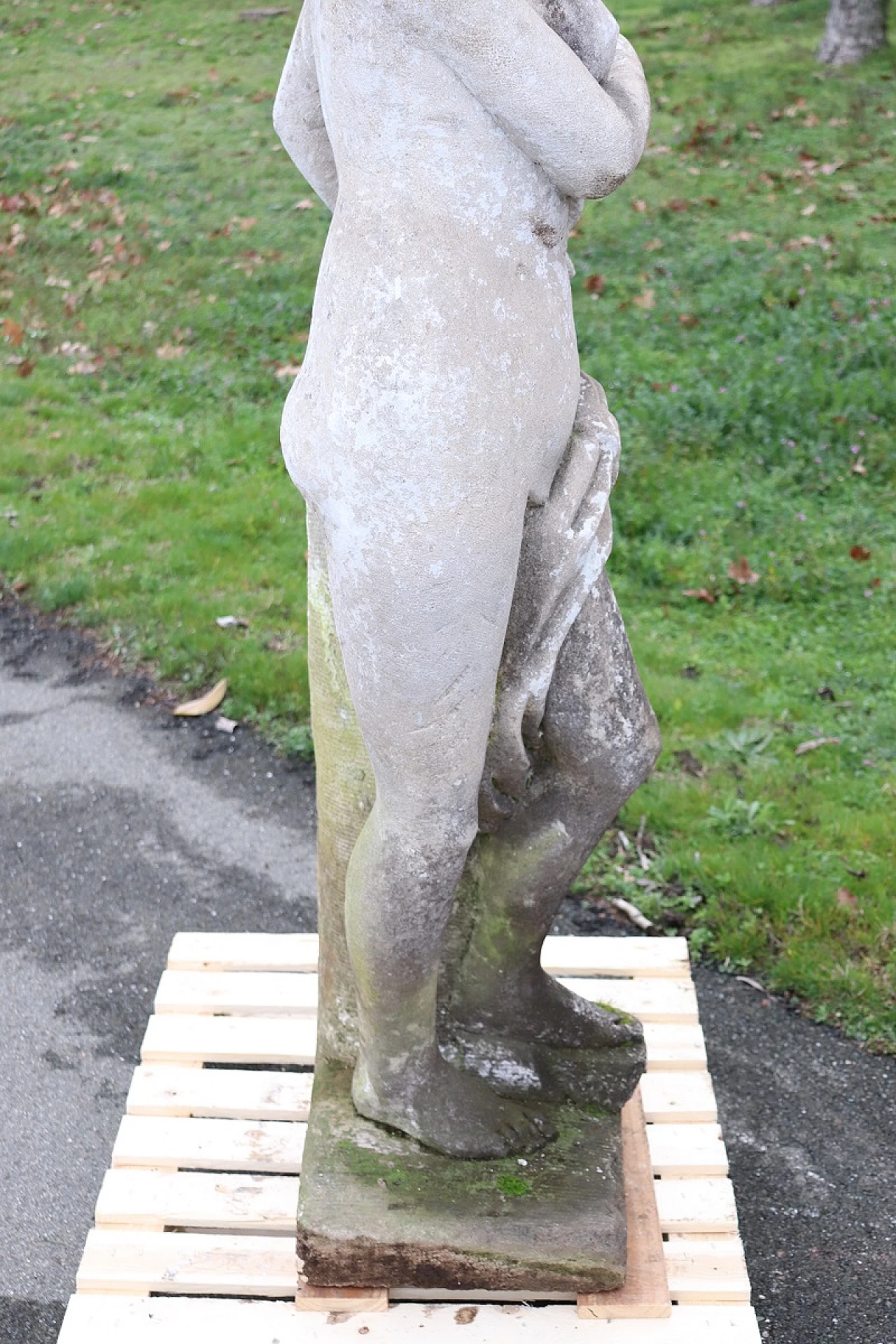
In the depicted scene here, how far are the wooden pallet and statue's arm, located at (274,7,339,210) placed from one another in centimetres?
188

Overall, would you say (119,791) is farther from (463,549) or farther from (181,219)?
(181,219)

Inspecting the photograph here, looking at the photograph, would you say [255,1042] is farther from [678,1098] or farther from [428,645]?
[428,645]

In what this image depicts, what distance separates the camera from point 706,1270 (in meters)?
2.87

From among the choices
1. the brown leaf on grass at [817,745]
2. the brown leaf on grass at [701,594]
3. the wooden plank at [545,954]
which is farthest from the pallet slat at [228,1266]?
the brown leaf on grass at [701,594]

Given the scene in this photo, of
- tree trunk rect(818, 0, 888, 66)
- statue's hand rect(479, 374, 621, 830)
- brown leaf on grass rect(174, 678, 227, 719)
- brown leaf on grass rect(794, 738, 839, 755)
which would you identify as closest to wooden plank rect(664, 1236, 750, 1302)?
statue's hand rect(479, 374, 621, 830)

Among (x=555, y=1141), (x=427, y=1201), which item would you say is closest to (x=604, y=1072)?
(x=555, y=1141)

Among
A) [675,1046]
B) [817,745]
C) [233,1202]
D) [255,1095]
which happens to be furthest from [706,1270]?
[817,745]

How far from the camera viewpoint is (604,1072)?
3.00 m

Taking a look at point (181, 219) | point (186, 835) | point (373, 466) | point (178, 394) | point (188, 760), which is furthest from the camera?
point (181, 219)

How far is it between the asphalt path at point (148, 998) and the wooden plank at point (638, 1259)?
1.38ft

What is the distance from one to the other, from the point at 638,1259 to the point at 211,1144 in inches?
36.6

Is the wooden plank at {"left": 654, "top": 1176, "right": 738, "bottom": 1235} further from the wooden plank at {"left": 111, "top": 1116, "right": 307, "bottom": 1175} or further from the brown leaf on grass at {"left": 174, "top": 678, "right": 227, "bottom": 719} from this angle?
the brown leaf on grass at {"left": 174, "top": 678, "right": 227, "bottom": 719}

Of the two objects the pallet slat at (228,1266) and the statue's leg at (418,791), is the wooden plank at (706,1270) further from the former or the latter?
the statue's leg at (418,791)

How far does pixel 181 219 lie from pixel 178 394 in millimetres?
2135
